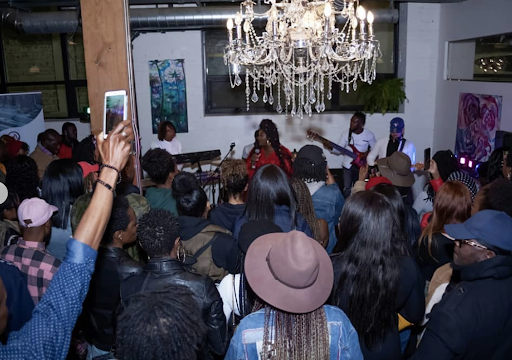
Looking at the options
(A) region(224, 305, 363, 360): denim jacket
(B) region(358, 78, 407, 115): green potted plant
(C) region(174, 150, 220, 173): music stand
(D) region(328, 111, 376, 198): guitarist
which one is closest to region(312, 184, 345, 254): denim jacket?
(A) region(224, 305, 363, 360): denim jacket

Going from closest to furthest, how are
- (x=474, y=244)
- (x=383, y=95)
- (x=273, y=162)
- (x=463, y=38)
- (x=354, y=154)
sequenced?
(x=474, y=244) → (x=273, y=162) → (x=463, y=38) → (x=354, y=154) → (x=383, y=95)

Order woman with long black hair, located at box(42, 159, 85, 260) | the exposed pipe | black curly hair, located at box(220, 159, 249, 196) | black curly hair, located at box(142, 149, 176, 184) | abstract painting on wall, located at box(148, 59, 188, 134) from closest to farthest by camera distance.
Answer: woman with long black hair, located at box(42, 159, 85, 260) < black curly hair, located at box(220, 159, 249, 196) < black curly hair, located at box(142, 149, 176, 184) < the exposed pipe < abstract painting on wall, located at box(148, 59, 188, 134)

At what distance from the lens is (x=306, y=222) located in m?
3.18

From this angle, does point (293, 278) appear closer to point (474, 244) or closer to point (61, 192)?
point (474, 244)

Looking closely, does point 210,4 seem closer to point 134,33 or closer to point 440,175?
point 134,33

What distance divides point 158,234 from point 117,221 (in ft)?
1.62

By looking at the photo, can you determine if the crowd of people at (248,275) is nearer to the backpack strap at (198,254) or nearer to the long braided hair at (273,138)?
the backpack strap at (198,254)

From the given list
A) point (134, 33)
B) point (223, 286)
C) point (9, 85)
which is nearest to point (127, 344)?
point (223, 286)

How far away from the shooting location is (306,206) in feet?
11.1

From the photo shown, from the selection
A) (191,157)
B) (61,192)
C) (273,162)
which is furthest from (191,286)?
(191,157)

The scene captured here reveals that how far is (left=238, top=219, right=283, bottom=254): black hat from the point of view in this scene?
7.61ft

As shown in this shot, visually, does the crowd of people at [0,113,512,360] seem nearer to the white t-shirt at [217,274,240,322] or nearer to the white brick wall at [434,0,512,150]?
the white t-shirt at [217,274,240,322]

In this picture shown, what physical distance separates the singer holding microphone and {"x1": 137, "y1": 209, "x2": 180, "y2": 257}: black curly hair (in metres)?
3.64

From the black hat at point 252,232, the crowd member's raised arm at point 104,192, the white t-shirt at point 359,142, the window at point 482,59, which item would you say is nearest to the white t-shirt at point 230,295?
the black hat at point 252,232
